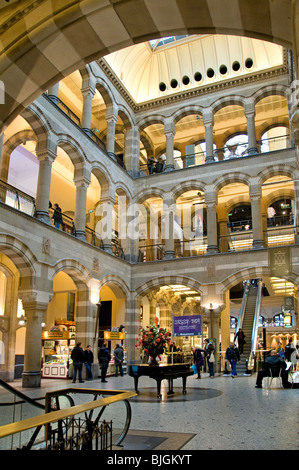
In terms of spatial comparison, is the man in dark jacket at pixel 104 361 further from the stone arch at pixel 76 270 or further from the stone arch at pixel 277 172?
the stone arch at pixel 277 172

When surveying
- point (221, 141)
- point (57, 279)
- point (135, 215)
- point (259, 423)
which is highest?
point (221, 141)

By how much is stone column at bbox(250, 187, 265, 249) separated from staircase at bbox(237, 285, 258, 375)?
202 inches

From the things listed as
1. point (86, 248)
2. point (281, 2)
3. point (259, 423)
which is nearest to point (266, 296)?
point (86, 248)

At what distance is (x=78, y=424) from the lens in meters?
4.38

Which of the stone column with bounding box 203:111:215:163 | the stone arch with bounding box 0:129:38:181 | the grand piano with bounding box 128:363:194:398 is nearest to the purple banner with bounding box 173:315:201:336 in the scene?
the grand piano with bounding box 128:363:194:398

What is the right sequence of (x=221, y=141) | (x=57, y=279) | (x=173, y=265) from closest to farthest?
(x=173, y=265) → (x=57, y=279) → (x=221, y=141)

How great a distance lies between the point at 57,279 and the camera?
924 inches

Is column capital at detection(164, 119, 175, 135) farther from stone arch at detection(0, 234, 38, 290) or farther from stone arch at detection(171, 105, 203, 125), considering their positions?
stone arch at detection(0, 234, 38, 290)

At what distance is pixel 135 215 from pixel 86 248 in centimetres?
591

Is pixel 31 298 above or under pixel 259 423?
above

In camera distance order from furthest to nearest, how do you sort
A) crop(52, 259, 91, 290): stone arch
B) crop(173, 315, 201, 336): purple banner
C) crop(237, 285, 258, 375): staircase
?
crop(237, 285, 258, 375): staircase → crop(173, 315, 201, 336): purple banner → crop(52, 259, 91, 290): stone arch

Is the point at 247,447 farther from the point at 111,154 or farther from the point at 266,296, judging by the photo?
the point at 266,296

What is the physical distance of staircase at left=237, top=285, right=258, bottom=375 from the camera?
19.7 meters

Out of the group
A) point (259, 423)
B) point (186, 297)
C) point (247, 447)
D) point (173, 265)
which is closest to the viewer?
point (247, 447)
